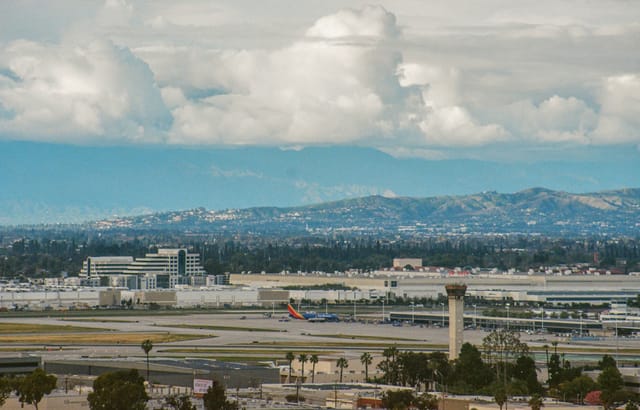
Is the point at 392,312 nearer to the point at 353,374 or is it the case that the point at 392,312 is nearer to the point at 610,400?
the point at 353,374

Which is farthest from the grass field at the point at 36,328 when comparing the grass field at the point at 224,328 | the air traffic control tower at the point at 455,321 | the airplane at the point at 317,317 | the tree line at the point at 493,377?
the air traffic control tower at the point at 455,321

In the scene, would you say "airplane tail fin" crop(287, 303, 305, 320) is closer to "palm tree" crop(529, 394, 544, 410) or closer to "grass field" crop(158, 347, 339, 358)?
"grass field" crop(158, 347, 339, 358)

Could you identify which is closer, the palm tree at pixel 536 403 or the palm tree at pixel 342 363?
the palm tree at pixel 536 403

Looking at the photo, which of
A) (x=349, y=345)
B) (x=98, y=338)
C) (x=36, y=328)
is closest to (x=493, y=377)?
(x=349, y=345)

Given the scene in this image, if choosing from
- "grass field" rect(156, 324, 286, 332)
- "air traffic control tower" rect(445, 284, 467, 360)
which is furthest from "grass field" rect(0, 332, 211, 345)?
"air traffic control tower" rect(445, 284, 467, 360)

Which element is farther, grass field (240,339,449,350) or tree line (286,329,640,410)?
grass field (240,339,449,350)

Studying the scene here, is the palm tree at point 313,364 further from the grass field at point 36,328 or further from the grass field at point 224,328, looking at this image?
the grass field at point 224,328

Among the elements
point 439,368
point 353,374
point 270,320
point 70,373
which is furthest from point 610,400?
point 270,320
